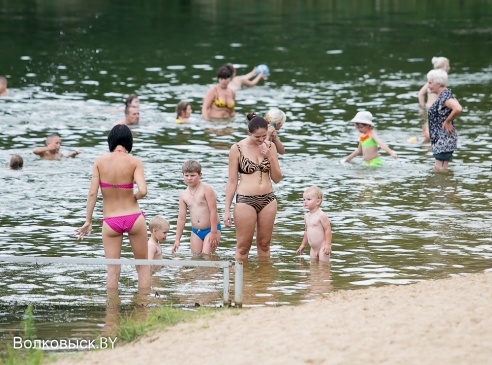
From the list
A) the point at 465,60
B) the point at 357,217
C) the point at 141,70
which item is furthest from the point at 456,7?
the point at 357,217

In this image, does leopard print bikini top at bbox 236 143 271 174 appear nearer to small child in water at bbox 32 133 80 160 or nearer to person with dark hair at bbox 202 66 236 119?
small child in water at bbox 32 133 80 160

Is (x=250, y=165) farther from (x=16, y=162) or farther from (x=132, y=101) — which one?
(x=132, y=101)

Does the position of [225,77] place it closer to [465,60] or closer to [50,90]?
[50,90]

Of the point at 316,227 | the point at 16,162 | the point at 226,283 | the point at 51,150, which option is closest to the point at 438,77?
the point at 316,227

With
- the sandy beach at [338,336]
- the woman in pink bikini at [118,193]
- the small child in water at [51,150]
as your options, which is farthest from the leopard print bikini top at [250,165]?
the small child in water at [51,150]

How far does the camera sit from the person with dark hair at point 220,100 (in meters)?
23.4

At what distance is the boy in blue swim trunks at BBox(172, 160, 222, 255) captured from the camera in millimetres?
12039

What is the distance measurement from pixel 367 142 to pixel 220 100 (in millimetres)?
5749

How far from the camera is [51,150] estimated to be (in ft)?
62.6

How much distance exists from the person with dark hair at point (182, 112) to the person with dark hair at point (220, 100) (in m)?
0.60

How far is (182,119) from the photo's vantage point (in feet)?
75.2

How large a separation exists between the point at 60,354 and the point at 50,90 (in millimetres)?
19231

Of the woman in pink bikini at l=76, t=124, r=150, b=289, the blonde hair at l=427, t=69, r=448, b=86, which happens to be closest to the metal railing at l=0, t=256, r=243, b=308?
the woman in pink bikini at l=76, t=124, r=150, b=289

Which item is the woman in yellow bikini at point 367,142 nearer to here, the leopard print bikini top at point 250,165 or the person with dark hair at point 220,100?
the person with dark hair at point 220,100
